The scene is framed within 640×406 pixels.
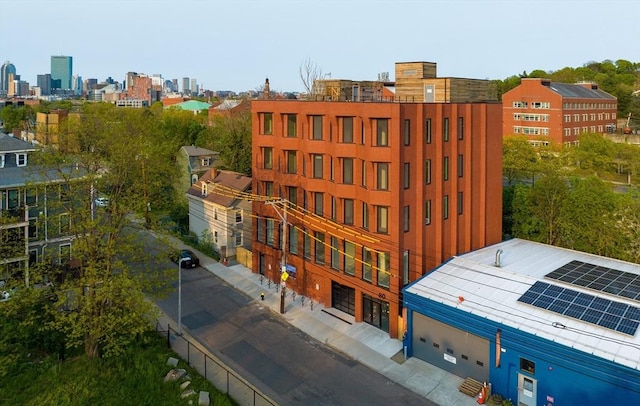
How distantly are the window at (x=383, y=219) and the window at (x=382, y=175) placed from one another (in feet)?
4.21

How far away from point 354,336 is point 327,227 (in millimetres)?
7488

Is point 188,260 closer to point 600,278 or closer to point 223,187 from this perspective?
point 223,187

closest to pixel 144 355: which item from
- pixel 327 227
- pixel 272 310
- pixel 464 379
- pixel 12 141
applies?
pixel 272 310

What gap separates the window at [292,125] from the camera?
116 feet

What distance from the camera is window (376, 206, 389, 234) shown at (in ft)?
95.7

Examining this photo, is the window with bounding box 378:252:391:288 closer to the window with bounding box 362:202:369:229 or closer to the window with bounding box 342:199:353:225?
the window with bounding box 362:202:369:229

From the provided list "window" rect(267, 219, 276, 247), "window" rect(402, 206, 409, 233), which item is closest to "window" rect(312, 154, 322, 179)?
"window" rect(267, 219, 276, 247)

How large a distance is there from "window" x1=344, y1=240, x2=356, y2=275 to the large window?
1144 centimetres

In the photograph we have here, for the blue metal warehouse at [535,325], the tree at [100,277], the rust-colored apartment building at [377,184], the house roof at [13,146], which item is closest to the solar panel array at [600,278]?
the blue metal warehouse at [535,325]

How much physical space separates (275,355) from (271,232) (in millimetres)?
12389

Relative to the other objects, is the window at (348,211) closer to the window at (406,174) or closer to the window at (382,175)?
the window at (382,175)

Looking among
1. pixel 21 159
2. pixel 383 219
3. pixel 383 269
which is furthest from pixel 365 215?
pixel 21 159

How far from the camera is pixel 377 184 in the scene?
29.3 m

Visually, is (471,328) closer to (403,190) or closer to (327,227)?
(403,190)
